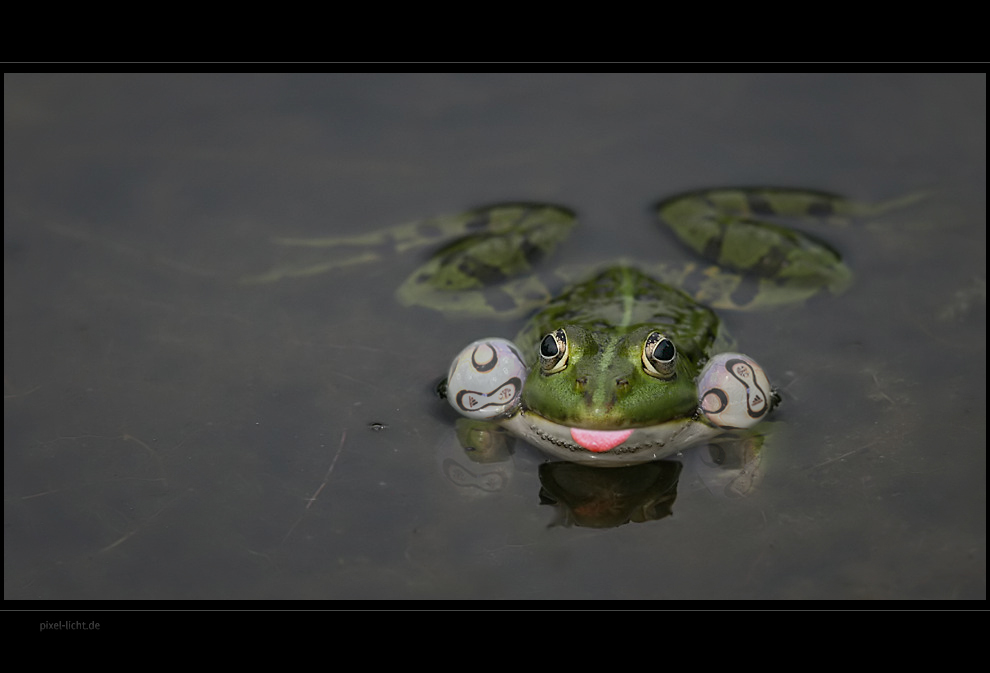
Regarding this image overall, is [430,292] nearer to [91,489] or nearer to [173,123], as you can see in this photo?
[91,489]

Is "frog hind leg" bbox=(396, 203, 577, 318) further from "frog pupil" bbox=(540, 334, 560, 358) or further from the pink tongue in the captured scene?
the pink tongue

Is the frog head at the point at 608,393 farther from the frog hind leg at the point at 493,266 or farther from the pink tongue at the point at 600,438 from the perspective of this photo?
the frog hind leg at the point at 493,266

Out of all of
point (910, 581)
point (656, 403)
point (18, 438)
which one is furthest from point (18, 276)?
point (910, 581)

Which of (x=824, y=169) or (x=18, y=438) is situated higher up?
(x=824, y=169)

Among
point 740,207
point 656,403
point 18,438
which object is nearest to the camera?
point 656,403

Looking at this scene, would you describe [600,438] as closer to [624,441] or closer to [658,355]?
[624,441]

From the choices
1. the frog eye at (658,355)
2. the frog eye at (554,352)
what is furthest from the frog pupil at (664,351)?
the frog eye at (554,352)

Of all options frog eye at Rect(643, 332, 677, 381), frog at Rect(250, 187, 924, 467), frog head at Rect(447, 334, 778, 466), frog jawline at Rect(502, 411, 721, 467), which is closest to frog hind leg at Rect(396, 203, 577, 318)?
frog at Rect(250, 187, 924, 467)
